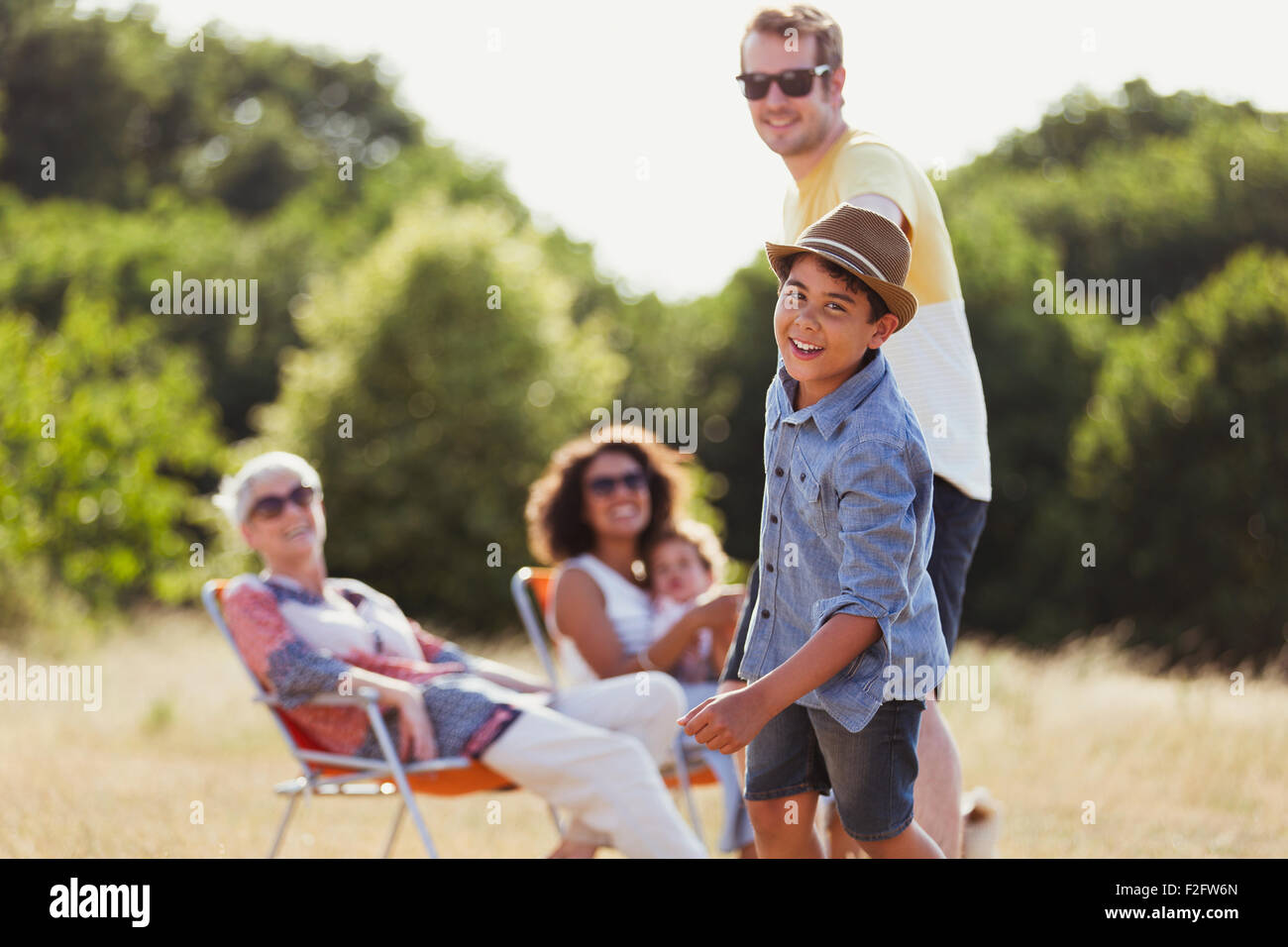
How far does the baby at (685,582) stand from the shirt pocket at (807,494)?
2.16 m

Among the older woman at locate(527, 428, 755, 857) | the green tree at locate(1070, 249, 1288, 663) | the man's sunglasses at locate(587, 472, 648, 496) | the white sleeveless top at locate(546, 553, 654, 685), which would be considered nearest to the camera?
the older woman at locate(527, 428, 755, 857)

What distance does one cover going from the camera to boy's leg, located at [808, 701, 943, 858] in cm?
259

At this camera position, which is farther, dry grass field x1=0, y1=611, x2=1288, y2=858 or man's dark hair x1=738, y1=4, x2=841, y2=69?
dry grass field x1=0, y1=611, x2=1288, y2=858

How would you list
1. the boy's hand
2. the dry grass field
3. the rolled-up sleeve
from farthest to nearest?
the dry grass field
the rolled-up sleeve
the boy's hand

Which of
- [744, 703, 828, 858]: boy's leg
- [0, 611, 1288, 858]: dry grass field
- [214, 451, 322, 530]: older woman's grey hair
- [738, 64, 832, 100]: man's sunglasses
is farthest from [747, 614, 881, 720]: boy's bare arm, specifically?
[0, 611, 1288, 858]: dry grass field

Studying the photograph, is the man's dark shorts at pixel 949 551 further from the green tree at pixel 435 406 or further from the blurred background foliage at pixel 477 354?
the green tree at pixel 435 406

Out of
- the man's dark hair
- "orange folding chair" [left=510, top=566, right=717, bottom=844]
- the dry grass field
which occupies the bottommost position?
the dry grass field

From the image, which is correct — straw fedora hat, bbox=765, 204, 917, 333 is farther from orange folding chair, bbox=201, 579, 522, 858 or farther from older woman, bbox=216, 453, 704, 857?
orange folding chair, bbox=201, 579, 522, 858

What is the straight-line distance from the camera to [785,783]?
2742 millimetres

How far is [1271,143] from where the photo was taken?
25.2 m

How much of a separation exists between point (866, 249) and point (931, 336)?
0.65m

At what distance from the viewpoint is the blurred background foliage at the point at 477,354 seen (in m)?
15.4

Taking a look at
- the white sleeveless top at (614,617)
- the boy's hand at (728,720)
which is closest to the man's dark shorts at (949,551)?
the boy's hand at (728,720)
